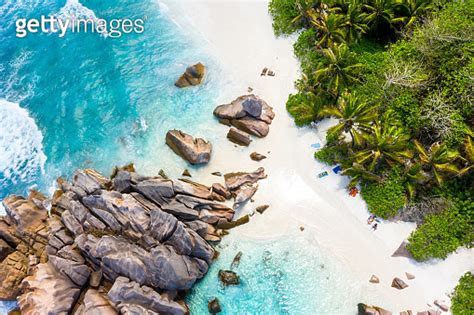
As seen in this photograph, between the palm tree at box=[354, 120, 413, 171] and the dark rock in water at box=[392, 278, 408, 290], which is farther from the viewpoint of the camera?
the palm tree at box=[354, 120, 413, 171]

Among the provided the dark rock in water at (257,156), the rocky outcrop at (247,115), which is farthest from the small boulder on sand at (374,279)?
the rocky outcrop at (247,115)

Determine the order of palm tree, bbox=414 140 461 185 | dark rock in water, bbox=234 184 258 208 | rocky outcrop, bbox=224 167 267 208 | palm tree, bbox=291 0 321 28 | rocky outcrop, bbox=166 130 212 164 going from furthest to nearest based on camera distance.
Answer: palm tree, bbox=291 0 321 28 → rocky outcrop, bbox=166 130 212 164 → rocky outcrop, bbox=224 167 267 208 → dark rock in water, bbox=234 184 258 208 → palm tree, bbox=414 140 461 185

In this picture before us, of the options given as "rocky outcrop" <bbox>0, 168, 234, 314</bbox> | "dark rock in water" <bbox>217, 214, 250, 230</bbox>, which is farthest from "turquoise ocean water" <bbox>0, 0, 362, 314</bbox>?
"rocky outcrop" <bbox>0, 168, 234, 314</bbox>

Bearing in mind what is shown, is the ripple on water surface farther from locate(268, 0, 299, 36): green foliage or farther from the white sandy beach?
locate(268, 0, 299, 36): green foliage

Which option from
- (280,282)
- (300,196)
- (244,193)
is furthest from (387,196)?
(244,193)

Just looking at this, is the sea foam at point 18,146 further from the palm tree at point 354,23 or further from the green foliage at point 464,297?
the green foliage at point 464,297

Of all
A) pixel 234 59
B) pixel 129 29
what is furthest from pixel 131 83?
pixel 234 59

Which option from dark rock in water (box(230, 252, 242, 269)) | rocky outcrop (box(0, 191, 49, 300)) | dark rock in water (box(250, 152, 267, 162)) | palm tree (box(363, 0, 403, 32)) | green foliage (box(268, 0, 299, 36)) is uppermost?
palm tree (box(363, 0, 403, 32))
